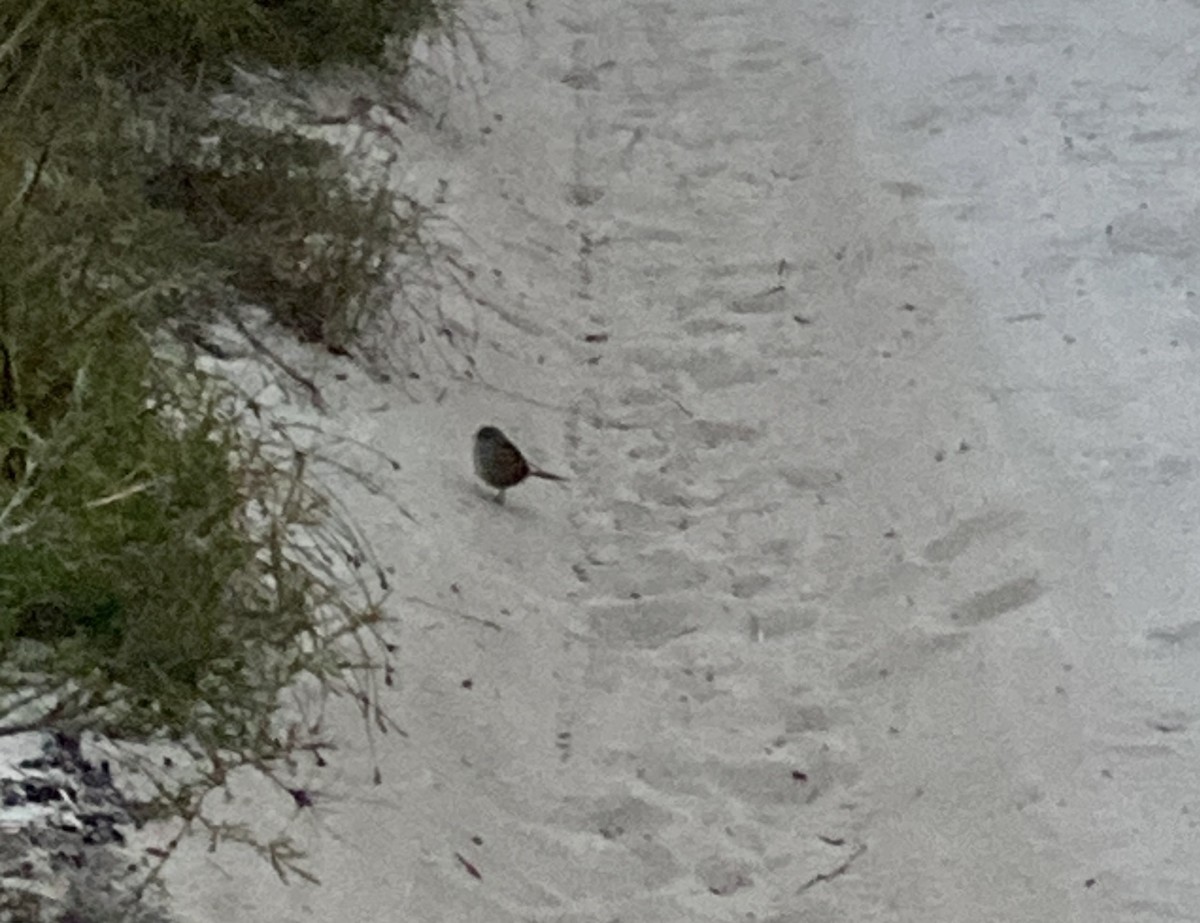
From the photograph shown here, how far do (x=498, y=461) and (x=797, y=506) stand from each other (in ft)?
2.03

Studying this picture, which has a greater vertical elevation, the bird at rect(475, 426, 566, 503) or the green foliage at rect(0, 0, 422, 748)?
the green foliage at rect(0, 0, 422, 748)

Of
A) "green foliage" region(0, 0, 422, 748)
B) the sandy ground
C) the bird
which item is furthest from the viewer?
the bird

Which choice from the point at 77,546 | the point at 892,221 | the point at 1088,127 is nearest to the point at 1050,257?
the point at 892,221

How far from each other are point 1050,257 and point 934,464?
2.86ft

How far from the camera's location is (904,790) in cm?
257

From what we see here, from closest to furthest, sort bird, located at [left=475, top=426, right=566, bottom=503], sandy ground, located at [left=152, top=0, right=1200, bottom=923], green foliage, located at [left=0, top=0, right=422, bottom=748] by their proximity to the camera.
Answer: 1. green foliage, located at [left=0, top=0, right=422, bottom=748]
2. sandy ground, located at [left=152, top=0, right=1200, bottom=923]
3. bird, located at [left=475, top=426, right=566, bottom=503]

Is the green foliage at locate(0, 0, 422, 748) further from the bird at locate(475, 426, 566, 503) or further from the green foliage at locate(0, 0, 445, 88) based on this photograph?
the bird at locate(475, 426, 566, 503)

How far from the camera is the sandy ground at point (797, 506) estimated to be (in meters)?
2.42

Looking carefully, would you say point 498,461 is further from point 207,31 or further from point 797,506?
point 207,31

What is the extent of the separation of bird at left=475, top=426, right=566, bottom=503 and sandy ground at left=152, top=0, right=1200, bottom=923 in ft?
0.21

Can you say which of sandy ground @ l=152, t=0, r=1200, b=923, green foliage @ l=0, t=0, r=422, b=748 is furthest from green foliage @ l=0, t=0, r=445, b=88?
sandy ground @ l=152, t=0, r=1200, b=923

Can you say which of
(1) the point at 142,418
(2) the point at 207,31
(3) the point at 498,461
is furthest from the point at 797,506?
(2) the point at 207,31

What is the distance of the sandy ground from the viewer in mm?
2420

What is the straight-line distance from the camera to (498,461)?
2988 mm
